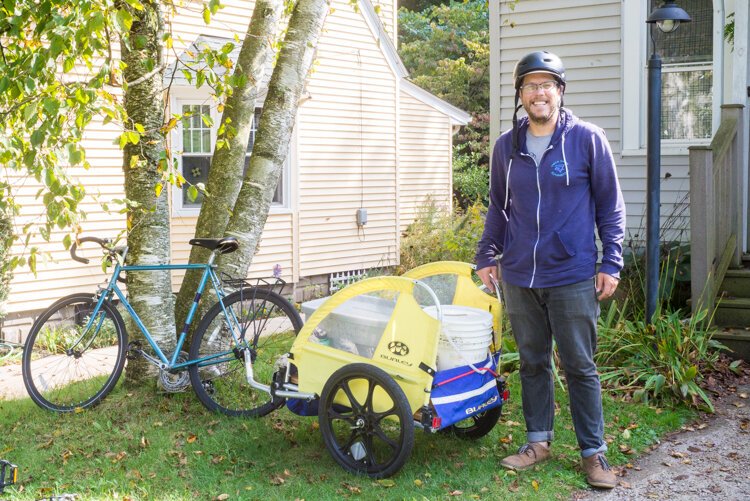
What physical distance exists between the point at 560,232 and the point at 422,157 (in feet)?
44.4

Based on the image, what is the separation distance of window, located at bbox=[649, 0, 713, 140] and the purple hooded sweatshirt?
16.2 ft

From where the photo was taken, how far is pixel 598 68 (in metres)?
9.08

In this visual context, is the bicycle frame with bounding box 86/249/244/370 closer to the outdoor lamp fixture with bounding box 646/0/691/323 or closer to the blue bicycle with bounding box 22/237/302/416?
the blue bicycle with bounding box 22/237/302/416

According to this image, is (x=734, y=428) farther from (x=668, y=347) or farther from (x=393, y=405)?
(x=393, y=405)

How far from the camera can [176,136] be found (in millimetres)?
10875

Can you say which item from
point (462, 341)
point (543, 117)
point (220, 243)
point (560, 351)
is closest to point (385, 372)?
point (462, 341)

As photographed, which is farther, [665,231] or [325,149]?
[325,149]

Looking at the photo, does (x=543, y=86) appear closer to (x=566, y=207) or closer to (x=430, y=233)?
(x=566, y=207)

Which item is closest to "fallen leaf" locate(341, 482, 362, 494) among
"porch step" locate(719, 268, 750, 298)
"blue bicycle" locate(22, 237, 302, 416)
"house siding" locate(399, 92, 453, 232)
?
"blue bicycle" locate(22, 237, 302, 416)

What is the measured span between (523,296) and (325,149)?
28.9 feet

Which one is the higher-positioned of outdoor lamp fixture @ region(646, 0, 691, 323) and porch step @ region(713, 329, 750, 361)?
outdoor lamp fixture @ region(646, 0, 691, 323)

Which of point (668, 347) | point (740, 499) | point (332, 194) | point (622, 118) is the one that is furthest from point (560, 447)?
point (332, 194)

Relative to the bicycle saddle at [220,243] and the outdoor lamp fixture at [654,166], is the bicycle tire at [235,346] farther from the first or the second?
the outdoor lamp fixture at [654,166]

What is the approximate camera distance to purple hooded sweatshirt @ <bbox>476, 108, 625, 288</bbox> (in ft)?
13.9
